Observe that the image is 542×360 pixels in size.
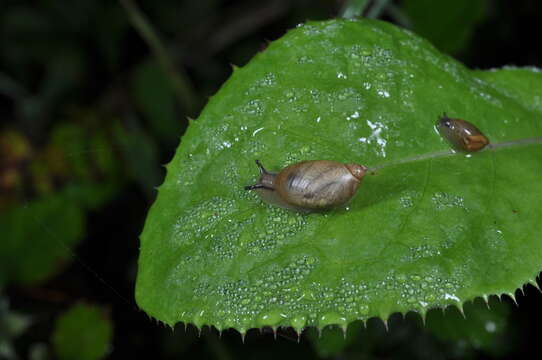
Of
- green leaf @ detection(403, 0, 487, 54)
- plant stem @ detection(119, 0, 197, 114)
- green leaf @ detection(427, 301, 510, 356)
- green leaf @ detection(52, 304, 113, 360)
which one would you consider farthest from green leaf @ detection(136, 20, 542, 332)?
green leaf @ detection(52, 304, 113, 360)

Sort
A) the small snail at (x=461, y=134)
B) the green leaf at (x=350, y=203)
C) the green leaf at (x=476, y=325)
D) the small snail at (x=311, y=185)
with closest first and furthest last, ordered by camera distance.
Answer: the green leaf at (x=350, y=203)
the small snail at (x=311, y=185)
the small snail at (x=461, y=134)
the green leaf at (x=476, y=325)

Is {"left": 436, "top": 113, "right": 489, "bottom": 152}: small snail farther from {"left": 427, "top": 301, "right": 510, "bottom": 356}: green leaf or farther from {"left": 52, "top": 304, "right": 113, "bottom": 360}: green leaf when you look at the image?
{"left": 52, "top": 304, "right": 113, "bottom": 360}: green leaf

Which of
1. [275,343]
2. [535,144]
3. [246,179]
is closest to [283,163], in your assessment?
[246,179]

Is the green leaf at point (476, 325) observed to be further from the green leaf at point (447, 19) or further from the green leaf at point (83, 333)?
the green leaf at point (83, 333)

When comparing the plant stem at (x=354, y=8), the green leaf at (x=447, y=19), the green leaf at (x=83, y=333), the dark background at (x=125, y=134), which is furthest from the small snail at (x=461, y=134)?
the green leaf at (x=83, y=333)

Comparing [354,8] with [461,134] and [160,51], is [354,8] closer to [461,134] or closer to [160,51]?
[461,134]
